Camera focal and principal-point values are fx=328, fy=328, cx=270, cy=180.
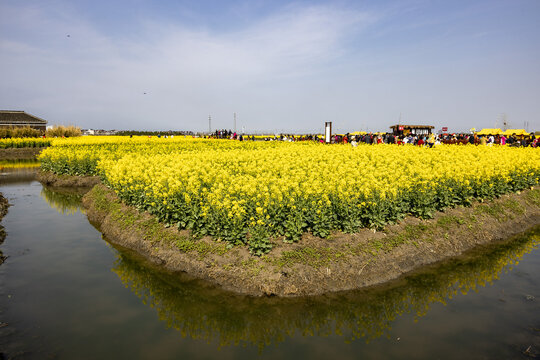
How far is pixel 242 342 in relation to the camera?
7332 mm

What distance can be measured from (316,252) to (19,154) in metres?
58.7

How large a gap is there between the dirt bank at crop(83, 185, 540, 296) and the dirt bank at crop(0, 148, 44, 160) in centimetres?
4726

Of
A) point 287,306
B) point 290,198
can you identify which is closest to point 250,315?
point 287,306

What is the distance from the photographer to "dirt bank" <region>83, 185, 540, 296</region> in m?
9.16

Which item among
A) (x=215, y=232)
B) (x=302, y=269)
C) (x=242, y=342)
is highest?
(x=215, y=232)

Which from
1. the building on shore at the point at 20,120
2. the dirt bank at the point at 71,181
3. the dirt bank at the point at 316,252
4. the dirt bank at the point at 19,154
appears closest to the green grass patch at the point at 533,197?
the dirt bank at the point at 316,252

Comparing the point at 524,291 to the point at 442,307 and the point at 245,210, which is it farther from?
the point at 245,210

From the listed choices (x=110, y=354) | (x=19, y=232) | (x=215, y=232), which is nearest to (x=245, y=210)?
(x=215, y=232)

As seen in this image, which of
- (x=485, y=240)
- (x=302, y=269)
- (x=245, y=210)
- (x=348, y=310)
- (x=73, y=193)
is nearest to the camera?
(x=348, y=310)

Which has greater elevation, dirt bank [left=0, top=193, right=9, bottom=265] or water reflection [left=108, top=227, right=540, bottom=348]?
dirt bank [left=0, top=193, right=9, bottom=265]

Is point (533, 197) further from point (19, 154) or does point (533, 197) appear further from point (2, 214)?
point (19, 154)

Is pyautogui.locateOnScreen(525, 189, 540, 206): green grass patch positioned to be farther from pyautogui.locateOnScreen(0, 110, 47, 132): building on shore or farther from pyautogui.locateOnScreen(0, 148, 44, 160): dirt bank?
pyautogui.locateOnScreen(0, 110, 47, 132): building on shore

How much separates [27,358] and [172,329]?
283cm

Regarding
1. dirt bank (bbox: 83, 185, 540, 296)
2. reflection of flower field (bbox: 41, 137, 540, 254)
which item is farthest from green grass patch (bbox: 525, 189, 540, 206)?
dirt bank (bbox: 83, 185, 540, 296)
